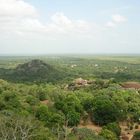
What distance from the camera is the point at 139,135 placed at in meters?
37.9

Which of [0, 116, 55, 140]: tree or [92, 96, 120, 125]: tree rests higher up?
[0, 116, 55, 140]: tree

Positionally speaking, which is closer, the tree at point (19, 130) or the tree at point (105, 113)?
the tree at point (19, 130)

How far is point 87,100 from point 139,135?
15.7 m

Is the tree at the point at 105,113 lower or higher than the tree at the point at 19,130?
lower

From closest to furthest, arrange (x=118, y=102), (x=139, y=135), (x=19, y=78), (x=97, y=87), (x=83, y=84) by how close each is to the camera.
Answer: (x=139, y=135), (x=118, y=102), (x=97, y=87), (x=83, y=84), (x=19, y=78)

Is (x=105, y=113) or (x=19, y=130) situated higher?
(x=19, y=130)

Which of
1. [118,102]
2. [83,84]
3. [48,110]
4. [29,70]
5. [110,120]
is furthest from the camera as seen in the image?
[29,70]

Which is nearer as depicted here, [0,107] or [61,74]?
[0,107]

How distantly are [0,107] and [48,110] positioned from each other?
6281mm

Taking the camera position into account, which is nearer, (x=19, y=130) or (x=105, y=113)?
(x=19, y=130)


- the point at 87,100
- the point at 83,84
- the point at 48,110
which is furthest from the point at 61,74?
the point at 48,110

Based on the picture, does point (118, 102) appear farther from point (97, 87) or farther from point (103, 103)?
point (97, 87)

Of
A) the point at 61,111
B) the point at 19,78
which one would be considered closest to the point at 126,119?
the point at 61,111

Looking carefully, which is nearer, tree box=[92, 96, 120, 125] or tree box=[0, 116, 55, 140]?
tree box=[0, 116, 55, 140]
